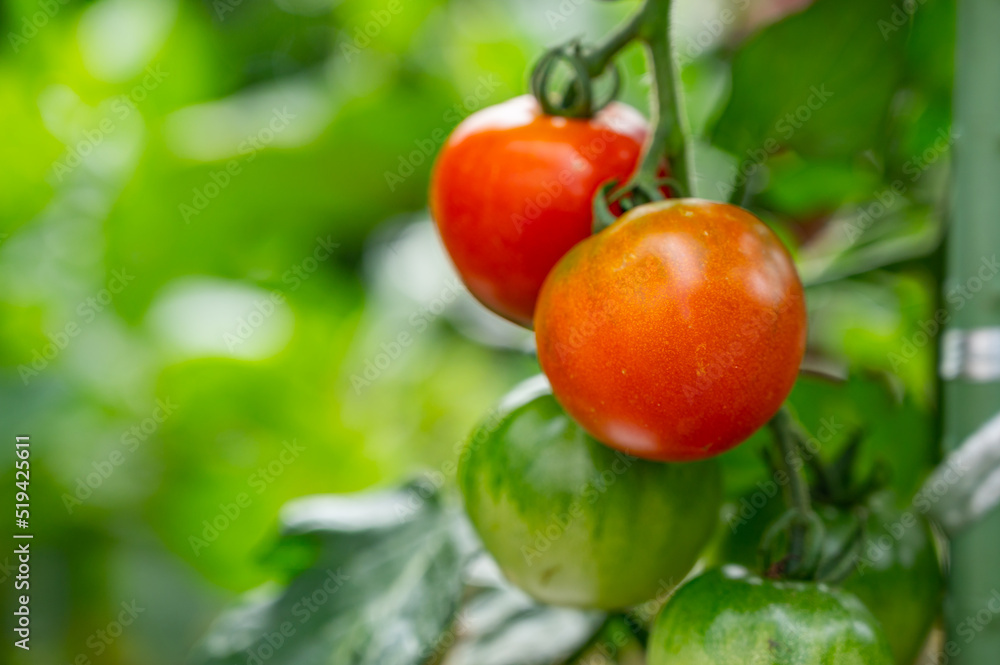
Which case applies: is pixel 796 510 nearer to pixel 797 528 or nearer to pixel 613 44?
pixel 797 528

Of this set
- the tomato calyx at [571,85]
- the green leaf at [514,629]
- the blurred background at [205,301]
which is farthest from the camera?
the blurred background at [205,301]

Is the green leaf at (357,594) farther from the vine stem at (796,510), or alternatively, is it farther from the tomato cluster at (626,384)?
the vine stem at (796,510)

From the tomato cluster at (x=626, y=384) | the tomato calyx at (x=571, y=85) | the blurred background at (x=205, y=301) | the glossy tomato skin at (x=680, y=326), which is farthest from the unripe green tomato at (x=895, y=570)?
the blurred background at (x=205, y=301)

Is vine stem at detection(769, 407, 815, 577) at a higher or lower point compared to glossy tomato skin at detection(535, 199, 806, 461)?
lower

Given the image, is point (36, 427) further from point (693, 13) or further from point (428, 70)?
point (693, 13)

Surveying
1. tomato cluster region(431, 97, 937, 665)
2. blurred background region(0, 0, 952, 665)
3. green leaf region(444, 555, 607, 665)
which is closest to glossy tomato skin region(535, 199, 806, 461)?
tomato cluster region(431, 97, 937, 665)

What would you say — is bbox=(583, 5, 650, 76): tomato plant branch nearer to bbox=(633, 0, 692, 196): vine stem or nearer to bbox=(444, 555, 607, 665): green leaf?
bbox=(633, 0, 692, 196): vine stem

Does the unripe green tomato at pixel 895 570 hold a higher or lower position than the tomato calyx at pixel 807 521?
lower
